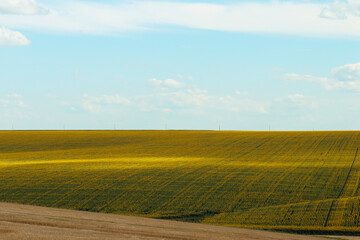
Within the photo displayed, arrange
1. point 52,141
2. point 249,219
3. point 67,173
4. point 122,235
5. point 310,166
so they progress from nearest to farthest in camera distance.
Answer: point 122,235 → point 249,219 → point 67,173 → point 310,166 → point 52,141

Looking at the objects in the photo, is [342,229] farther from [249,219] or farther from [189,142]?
[189,142]

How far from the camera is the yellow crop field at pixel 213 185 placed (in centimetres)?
2608

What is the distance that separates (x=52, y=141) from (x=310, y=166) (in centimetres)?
4704

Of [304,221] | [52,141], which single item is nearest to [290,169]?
[304,221]

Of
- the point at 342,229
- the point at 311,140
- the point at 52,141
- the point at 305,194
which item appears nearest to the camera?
the point at 342,229

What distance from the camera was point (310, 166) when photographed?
141 ft

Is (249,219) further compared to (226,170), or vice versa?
(226,170)

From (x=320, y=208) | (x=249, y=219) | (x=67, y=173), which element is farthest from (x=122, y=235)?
(x=67, y=173)

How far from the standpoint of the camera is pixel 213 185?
3369 cm

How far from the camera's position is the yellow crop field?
26078 mm

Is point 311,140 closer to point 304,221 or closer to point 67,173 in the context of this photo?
point 67,173

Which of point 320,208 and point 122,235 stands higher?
point 122,235

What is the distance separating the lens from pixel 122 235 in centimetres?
1096

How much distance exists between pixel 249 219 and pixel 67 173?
19.1 m
